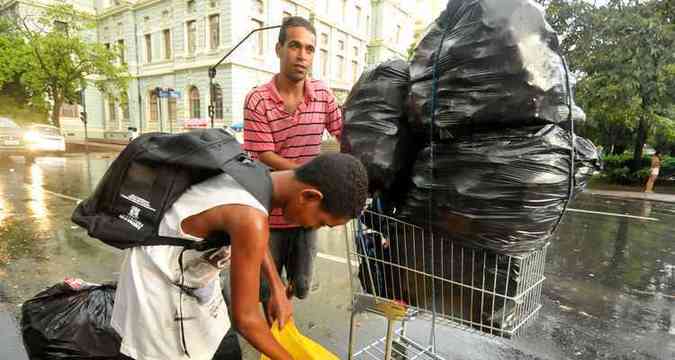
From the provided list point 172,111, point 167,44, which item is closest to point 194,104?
point 172,111

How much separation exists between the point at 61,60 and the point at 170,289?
24.5 meters

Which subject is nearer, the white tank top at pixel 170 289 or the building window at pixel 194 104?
the white tank top at pixel 170 289

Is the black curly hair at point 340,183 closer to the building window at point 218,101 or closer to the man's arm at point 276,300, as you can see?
the man's arm at point 276,300

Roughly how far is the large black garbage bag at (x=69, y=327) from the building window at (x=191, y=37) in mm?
27317

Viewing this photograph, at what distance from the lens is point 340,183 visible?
1153mm

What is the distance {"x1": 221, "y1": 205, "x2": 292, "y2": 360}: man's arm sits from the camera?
105 centimetres

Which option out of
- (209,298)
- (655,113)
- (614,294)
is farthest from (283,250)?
(655,113)

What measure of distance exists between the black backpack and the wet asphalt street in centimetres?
157

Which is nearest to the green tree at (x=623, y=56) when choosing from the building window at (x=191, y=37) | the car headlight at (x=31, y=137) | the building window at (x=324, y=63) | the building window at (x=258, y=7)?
the car headlight at (x=31, y=137)

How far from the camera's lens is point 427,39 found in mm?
1628

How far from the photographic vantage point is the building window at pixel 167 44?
28.1 metres

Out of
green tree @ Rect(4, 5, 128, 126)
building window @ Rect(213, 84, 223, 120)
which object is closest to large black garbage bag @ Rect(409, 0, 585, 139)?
green tree @ Rect(4, 5, 128, 126)

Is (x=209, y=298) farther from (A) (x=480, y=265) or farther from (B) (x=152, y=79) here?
(B) (x=152, y=79)

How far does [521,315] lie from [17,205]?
718 cm
